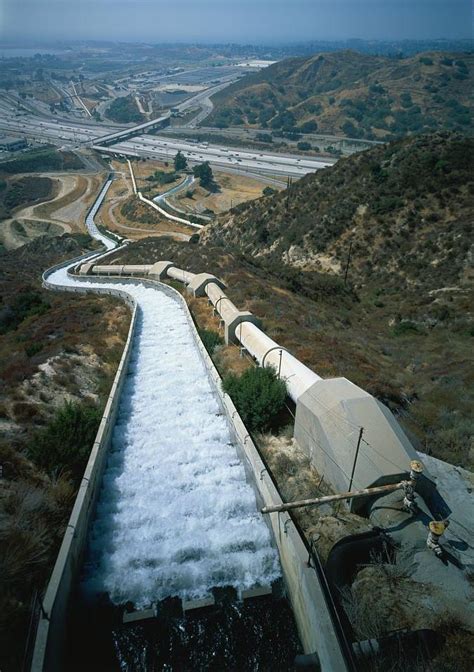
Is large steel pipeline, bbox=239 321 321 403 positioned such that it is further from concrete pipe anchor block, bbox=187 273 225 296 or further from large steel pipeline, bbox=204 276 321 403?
concrete pipe anchor block, bbox=187 273 225 296

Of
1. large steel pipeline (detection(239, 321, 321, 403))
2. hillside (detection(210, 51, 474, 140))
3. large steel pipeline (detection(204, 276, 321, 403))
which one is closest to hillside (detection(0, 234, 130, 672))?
large steel pipeline (detection(204, 276, 321, 403))

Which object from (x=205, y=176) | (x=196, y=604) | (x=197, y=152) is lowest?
(x=205, y=176)

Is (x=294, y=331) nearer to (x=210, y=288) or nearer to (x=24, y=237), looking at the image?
(x=210, y=288)

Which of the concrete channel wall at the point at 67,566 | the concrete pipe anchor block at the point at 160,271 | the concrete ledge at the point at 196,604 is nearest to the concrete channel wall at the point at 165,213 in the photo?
the concrete pipe anchor block at the point at 160,271

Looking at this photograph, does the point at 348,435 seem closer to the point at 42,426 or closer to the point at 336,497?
the point at 336,497

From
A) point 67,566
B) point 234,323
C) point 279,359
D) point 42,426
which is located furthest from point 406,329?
point 67,566
